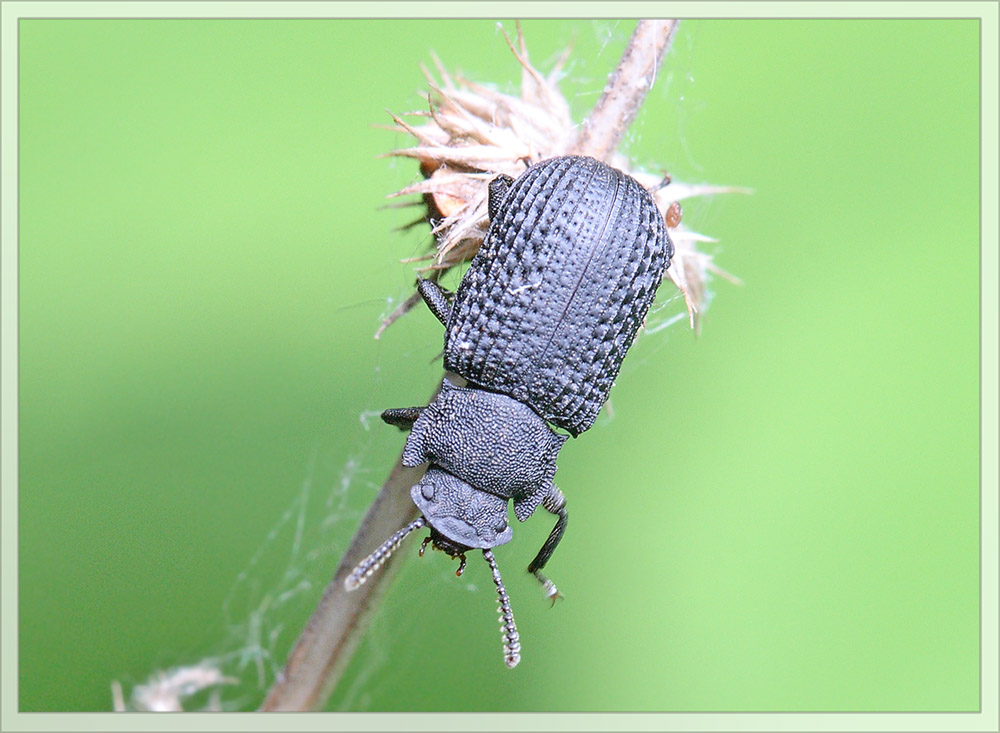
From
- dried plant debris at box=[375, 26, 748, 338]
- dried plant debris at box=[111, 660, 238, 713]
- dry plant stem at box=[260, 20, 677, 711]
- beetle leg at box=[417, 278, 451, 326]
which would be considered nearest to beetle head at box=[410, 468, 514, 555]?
dry plant stem at box=[260, 20, 677, 711]

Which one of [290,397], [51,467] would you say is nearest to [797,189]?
[290,397]

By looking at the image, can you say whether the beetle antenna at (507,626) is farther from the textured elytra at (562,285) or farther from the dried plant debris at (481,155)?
the dried plant debris at (481,155)

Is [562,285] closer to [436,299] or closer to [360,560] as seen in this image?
[436,299]

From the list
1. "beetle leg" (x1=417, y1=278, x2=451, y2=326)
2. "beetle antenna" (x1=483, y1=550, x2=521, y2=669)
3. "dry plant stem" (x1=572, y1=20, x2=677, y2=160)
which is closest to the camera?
"dry plant stem" (x1=572, y1=20, x2=677, y2=160)

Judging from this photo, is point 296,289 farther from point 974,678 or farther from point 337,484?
point 974,678

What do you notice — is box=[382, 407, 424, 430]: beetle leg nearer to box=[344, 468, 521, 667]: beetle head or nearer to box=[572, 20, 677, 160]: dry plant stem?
box=[344, 468, 521, 667]: beetle head

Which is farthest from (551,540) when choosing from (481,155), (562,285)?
(481,155)

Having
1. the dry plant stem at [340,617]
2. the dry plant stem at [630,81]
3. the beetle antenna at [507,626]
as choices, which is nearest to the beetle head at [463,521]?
the beetle antenna at [507,626]
